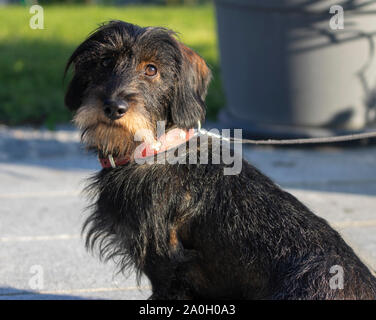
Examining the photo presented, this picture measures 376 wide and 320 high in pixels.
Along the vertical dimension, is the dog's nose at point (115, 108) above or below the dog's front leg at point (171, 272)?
above

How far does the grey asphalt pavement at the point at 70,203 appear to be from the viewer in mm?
4562

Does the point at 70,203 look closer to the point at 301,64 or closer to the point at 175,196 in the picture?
the point at 175,196

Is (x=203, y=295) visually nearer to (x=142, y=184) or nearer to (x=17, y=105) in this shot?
(x=142, y=184)

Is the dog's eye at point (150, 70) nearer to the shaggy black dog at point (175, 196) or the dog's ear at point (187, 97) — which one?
the shaggy black dog at point (175, 196)

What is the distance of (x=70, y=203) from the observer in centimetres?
605

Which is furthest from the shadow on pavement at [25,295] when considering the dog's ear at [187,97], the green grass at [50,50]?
the green grass at [50,50]

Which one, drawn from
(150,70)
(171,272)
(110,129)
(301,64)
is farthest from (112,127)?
(301,64)

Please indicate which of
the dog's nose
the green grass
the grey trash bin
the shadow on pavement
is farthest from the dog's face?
the grey trash bin

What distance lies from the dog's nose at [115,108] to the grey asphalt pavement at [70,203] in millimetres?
1106

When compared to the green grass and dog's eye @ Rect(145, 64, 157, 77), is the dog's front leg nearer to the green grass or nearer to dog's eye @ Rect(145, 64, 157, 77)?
dog's eye @ Rect(145, 64, 157, 77)

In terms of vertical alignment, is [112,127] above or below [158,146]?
above

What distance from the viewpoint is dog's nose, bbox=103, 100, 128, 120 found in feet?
10.8

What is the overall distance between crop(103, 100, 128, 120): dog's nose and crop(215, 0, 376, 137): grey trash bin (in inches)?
165

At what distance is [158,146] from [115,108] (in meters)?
0.36
